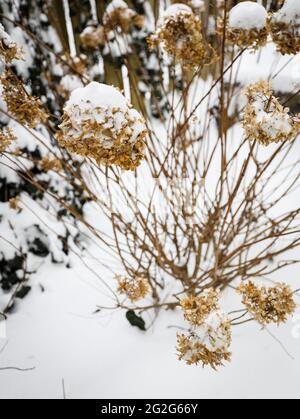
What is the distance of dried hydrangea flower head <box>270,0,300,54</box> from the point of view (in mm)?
768

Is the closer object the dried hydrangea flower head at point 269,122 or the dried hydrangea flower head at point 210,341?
the dried hydrangea flower head at point 269,122

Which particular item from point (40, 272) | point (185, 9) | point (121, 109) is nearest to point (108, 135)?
point (121, 109)

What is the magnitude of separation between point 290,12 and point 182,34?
0.34 metres

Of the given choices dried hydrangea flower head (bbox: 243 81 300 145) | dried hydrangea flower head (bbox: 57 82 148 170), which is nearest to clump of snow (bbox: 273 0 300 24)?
dried hydrangea flower head (bbox: 243 81 300 145)

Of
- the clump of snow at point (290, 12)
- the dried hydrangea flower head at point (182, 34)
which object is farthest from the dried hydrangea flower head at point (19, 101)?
the clump of snow at point (290, 12)

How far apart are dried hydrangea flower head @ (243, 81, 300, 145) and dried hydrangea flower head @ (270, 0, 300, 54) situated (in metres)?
0.14

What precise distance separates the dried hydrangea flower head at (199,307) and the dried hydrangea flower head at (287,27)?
28.3 inches

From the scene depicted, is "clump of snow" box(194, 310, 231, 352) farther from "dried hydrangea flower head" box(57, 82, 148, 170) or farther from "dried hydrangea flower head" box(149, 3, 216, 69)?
"dried hydrangea flower head" box(149, 3, 216, 69)

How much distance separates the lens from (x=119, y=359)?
57.6 inches

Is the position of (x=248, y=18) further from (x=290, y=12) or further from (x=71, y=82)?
(x=71, y=82)

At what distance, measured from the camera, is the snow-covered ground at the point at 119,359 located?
4.33 ft

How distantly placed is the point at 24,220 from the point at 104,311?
28.7 inches

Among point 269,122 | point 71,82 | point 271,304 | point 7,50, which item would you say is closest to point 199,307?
point 271,304

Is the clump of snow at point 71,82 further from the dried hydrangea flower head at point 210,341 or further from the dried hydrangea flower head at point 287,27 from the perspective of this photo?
the dried hydrangea flower head at point 210,341
